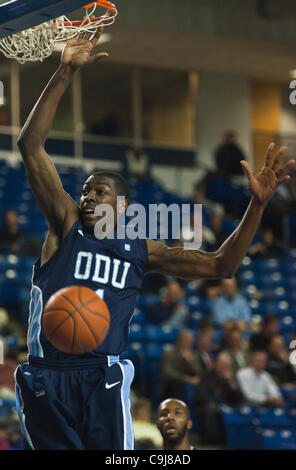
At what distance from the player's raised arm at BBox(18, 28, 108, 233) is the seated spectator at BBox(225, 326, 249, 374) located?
6.11 m

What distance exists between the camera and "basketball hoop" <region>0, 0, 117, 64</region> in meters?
4.74

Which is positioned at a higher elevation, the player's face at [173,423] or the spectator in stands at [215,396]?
the spectator in stands at [215,396]

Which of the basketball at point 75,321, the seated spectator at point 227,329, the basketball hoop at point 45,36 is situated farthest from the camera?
the seated spectator at point 227,329

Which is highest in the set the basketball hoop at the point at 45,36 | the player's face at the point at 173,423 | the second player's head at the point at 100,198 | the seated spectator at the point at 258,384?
the basketball hoop at the point at 45,36

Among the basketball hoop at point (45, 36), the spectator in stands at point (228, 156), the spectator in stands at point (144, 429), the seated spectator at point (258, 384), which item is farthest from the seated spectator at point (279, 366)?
the basketball hoop at point (45, 36)

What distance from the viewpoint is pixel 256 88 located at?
18.3 metres

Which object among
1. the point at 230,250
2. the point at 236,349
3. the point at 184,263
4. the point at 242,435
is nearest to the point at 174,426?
the point at 184,263

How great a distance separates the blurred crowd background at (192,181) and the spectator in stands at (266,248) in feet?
A: 0.11

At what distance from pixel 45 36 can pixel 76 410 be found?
2018 mm

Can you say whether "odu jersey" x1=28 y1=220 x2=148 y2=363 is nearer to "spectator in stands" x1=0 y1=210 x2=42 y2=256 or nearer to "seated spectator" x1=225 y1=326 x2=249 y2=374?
"seated spectator" x1=225 y1=326 x2=249 y2=374

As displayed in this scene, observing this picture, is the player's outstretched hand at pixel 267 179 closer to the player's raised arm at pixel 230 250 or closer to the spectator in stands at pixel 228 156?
the player's raised arm at pixel 230 250

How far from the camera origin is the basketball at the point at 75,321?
3.84 m

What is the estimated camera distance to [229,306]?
1136 cm
